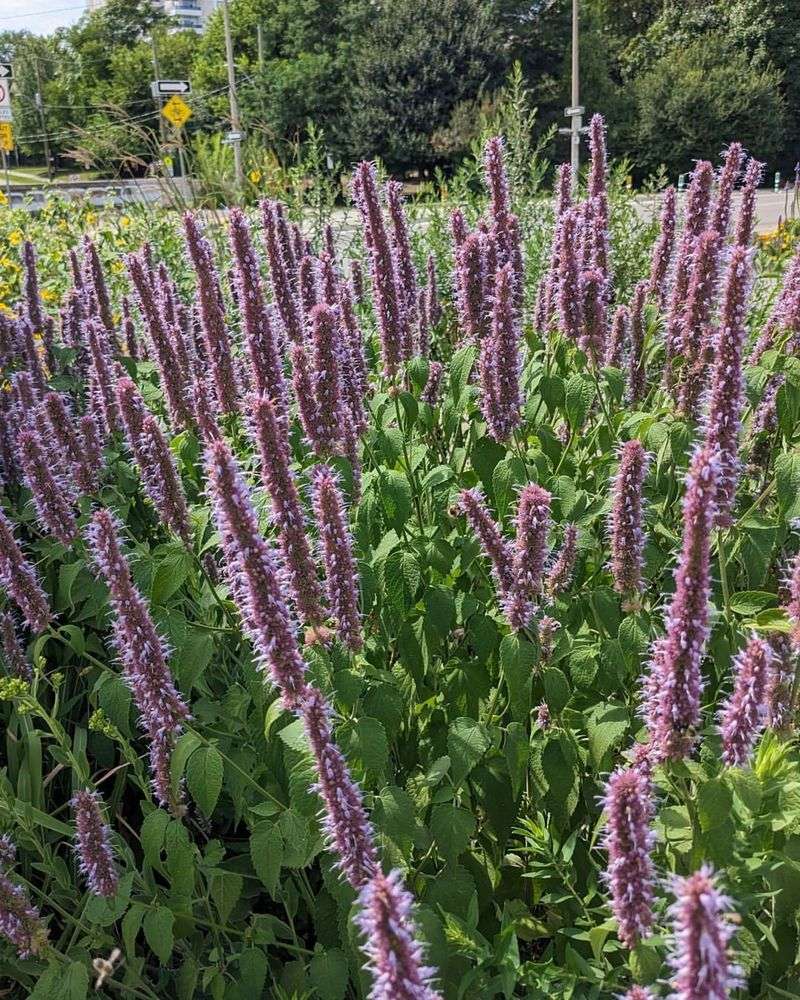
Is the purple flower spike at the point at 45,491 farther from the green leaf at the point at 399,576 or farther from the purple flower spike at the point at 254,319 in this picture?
the green leaf at the point at 399,576

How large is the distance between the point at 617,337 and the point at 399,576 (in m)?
1.66


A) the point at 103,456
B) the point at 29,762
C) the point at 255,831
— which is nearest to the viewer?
the point at 255,831

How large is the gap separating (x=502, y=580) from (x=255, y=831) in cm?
94

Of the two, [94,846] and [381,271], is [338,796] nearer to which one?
[94,846]

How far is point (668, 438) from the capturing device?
296cm

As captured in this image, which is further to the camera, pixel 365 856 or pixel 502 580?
pixel 502 580

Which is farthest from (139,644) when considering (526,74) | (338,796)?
(526,74)

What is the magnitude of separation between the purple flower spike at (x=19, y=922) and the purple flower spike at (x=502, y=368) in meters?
2.01

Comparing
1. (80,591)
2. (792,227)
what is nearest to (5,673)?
(80,591)

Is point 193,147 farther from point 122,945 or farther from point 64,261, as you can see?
point 122,945

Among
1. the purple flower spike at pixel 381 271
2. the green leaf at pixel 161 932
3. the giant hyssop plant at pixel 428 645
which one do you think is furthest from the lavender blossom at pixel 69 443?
the green leaf at pixel 161 932

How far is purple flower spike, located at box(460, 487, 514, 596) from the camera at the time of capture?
7.68ft

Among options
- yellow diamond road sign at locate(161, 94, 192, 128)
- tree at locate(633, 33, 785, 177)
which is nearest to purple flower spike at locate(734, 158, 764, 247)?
yellow diamond road sign at locate(161, 94, 192, 128)

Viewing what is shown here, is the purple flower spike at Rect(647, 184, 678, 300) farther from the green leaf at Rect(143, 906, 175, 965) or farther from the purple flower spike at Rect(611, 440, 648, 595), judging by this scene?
the green leaf at Rect(143, 906, 175, 965)
